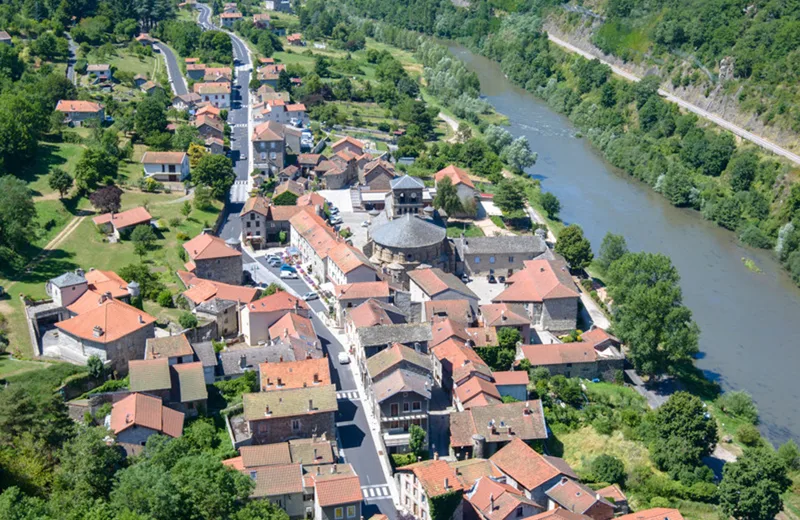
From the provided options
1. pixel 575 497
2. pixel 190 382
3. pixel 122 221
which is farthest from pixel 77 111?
pixel 575 497

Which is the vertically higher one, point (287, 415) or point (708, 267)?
point (287, 415)

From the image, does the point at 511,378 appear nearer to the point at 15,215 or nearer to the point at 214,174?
the point at 15,215

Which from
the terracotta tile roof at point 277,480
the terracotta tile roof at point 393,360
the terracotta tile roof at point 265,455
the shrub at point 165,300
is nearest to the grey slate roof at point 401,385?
the terracotta tile roof at point 393,360

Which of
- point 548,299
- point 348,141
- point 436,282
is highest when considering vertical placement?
point 548,299

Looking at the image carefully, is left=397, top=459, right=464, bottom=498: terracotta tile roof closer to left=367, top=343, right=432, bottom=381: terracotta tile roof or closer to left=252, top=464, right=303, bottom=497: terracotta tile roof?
left=252, top=464, right=303, bottom=497: terracotta tile roof

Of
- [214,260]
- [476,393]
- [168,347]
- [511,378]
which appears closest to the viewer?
[476,393]

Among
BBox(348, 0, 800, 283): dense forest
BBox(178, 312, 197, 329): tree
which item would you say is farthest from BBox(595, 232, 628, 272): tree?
BBox(178, 312, 197, 329): tree

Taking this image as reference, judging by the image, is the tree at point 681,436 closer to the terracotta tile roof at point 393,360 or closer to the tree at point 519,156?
the terracotta tile roof at point 393,360
